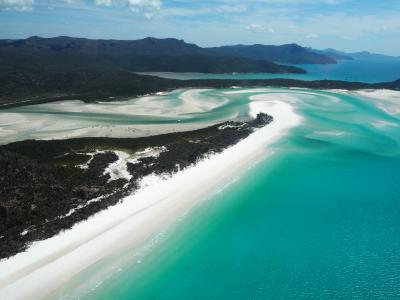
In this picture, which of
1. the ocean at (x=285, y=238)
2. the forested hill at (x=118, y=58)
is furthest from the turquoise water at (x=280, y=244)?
the forested hill at (x=118, y=58)

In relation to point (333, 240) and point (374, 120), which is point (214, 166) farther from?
point (374, 120)

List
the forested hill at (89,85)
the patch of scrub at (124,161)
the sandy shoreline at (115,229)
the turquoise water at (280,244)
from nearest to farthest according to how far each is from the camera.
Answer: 1. the turquoise water at (280,244)
2. the sandy shoreline at (115,229)
3. the patch of scrub at (124,161)
4. the forested hill at (89,85)

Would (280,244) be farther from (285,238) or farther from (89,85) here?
(89,85)

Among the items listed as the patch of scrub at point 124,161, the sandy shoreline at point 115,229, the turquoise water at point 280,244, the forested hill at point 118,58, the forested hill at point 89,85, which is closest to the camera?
the turquoise water at point 280,244

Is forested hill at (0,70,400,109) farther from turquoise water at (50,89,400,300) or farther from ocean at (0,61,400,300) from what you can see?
→ turquoise water at (50,89,400,300)

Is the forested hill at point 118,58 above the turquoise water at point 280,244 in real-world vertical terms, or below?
above

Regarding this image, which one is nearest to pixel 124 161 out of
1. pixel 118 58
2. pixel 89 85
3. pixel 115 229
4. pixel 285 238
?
pixel 115 229

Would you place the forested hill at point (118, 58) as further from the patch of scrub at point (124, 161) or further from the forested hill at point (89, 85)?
the patch of scrub at point (124, 161)
